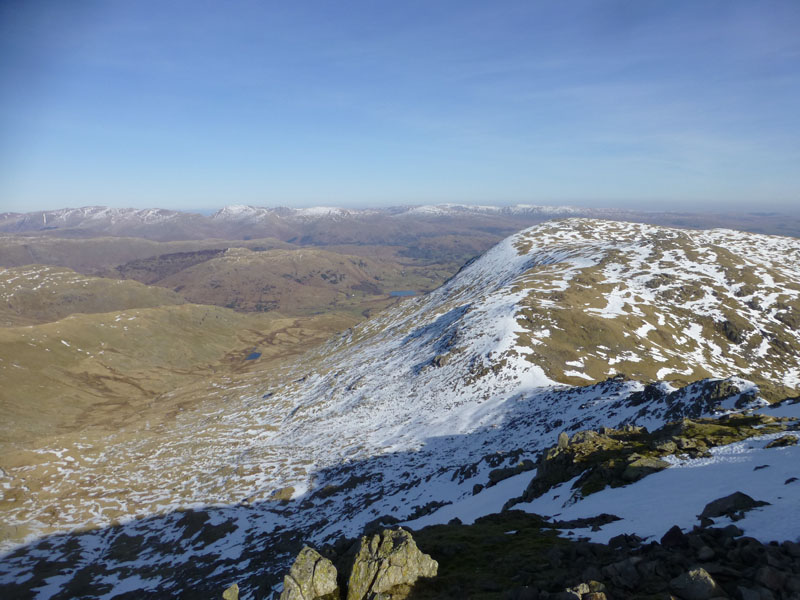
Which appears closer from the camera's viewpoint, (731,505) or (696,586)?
(696,586)

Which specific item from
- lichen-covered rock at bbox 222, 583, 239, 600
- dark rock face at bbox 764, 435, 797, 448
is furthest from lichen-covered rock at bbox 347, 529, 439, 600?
dark rock face at bbox 764, 435, 797, 448

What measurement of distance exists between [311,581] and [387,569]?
4158mm

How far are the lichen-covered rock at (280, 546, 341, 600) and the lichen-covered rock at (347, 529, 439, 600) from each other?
3.61 ft

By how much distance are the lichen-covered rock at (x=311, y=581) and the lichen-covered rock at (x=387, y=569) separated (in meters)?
1.10

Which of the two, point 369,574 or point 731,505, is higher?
point 731,505

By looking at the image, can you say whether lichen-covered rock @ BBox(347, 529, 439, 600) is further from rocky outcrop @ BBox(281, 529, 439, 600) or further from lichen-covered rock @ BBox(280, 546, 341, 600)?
lichen-covered rock @ BBox(280, 546, 341, 600)

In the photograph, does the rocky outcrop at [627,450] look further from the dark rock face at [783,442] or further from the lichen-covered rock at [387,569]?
the lichen-covered rock at [387,569]

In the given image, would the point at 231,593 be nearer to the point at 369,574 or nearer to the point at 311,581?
the point at 311,581

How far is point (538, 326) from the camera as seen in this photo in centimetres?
10769

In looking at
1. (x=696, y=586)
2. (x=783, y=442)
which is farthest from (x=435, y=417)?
(x=696, y=586)

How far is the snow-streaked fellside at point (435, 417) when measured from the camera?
55938 millimetres

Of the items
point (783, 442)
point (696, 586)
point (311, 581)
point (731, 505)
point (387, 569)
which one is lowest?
point (311, 581)

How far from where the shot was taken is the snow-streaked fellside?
5594 centimetres

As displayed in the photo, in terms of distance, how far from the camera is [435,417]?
3282 inches
